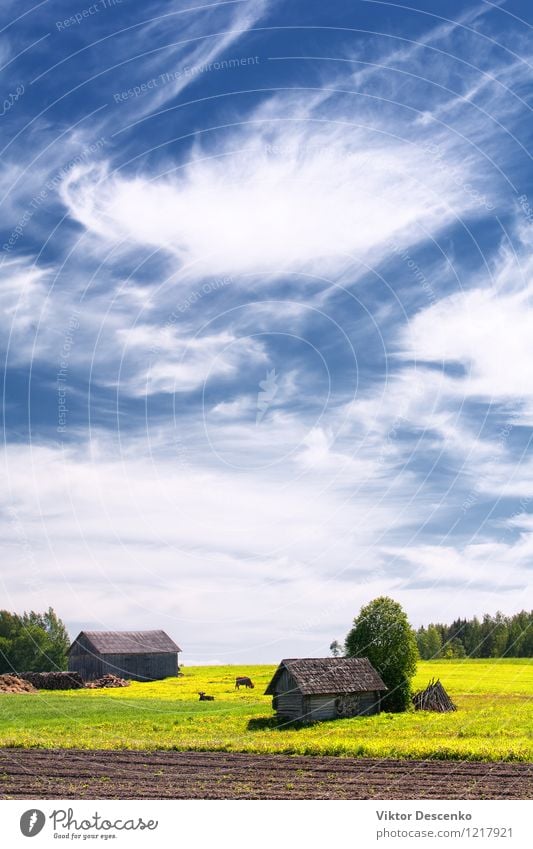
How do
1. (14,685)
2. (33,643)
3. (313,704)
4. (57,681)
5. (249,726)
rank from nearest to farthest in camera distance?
(249,726), (313,704), (14,685), (57,681), (33,643)

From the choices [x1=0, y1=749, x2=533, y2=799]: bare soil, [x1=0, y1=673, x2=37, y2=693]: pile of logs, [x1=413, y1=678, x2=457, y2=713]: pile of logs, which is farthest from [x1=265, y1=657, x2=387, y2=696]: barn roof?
[x1=0, y1=673, x2=37, y2=693]: pile of logs

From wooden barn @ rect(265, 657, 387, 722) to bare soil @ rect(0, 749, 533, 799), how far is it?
12.9 metres

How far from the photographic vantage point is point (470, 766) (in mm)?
25875

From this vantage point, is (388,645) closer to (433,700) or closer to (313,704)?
(433,700)

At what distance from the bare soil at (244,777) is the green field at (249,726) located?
2.33m

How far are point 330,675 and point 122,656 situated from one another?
164 feet

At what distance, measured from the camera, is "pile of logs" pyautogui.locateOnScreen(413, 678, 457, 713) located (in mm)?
49656

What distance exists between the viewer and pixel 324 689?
42.2 metres

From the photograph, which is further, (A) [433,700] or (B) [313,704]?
(A) [433,700]

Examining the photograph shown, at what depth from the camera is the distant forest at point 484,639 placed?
123750 mm

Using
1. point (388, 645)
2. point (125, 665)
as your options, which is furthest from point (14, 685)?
point (388, 645)

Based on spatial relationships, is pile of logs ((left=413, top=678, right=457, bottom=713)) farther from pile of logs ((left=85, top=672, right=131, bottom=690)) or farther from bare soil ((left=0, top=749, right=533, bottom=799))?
pile of logs ((left=85, top=672, right=131, bottom=690))

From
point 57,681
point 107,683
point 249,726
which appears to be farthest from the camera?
point 107,683
